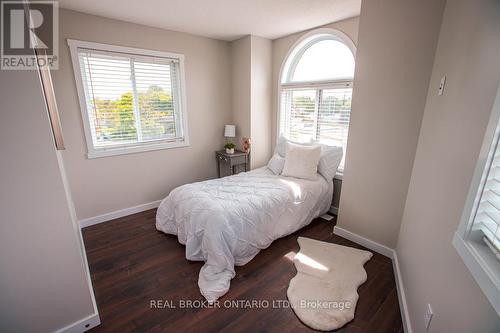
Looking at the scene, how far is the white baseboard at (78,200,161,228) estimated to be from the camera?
288 cm

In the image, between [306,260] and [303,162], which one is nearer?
[306,260]

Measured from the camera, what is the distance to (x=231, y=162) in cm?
362

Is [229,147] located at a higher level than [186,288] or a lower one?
higher

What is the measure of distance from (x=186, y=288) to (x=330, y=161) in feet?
7.25

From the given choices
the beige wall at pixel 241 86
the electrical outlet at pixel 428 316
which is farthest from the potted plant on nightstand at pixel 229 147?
the electrical outlet at pixel 428 316

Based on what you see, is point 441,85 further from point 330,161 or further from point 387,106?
point 330,161

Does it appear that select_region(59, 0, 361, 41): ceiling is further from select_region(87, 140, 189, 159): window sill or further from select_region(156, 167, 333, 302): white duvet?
select_region(156, 167, 333, 302): white duvet

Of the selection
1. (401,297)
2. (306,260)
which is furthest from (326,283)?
(401,297)

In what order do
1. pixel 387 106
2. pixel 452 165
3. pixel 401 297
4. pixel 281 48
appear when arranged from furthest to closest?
pixel 281 48, pixel 387 106, pixel 401 297, pixel 452 165

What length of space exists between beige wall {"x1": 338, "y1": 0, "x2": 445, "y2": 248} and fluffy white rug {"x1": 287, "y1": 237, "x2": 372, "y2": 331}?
436 millimetres

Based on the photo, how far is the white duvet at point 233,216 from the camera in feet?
6.59

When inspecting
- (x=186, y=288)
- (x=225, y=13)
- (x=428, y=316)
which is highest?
(x=225, y=13)

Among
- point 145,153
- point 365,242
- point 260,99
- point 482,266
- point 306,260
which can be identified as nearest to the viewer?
point 482,266

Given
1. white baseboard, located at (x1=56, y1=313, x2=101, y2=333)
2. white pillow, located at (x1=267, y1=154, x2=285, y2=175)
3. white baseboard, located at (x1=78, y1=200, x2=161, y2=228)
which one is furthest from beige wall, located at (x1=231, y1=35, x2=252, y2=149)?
white baseboard, located at (x1=56, y1=313, x2=101, y2=333)
